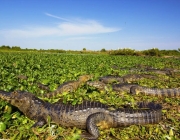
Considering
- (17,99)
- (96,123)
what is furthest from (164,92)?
(17,99)

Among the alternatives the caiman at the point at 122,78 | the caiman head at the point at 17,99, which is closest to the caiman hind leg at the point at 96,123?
the caiman head at the point at 17,99

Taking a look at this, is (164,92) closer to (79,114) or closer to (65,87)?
(65,87)

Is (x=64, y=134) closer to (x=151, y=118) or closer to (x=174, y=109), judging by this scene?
(x=151, y=118)

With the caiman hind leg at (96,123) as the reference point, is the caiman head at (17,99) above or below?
above

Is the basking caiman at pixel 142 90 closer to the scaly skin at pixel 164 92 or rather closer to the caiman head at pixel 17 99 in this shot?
the scaly skin at pixel 164 92

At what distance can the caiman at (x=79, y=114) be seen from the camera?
12.0 feet

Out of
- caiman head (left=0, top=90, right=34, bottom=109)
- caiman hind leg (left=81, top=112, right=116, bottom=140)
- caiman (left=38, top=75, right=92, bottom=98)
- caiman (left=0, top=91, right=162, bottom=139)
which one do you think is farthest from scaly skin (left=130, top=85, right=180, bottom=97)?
caiman head (left=0, top=90, right=34, bottom=109)

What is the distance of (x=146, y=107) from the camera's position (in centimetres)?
431

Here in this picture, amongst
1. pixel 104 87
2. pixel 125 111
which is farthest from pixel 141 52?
pixel 125 111

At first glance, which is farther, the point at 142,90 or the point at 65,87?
the point at 142,90

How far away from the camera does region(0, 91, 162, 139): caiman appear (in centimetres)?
365

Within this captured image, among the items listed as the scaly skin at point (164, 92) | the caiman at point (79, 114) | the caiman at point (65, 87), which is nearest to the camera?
the caiman at point (79, 114)

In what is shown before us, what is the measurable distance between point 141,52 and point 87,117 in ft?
110

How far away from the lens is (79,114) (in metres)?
3.68
